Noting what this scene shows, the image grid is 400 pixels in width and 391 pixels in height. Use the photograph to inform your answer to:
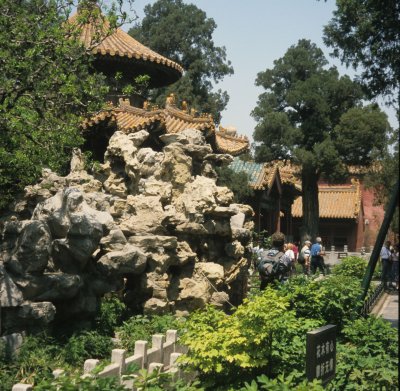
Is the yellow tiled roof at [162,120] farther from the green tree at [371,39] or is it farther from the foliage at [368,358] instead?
the foliage at [368,358]

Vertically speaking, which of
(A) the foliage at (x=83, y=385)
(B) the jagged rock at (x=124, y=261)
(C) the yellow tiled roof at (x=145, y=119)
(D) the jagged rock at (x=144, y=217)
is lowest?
(A) the foliage at (x=83, y=385)

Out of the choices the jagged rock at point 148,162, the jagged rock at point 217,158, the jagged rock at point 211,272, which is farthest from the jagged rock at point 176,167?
the jagged rock at point 211,272

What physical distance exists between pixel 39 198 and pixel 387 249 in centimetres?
1277

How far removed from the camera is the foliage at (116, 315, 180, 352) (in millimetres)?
7999

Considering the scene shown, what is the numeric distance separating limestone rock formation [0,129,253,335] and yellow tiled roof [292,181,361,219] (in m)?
27.1

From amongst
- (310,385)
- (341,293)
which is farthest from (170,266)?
(310,385)

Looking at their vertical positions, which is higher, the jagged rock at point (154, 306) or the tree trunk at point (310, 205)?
the tree trunk at point (310, 205)

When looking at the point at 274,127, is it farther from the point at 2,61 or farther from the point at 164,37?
the point at 2,61

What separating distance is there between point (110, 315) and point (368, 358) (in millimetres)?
3473

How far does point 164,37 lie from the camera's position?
34.0 meters

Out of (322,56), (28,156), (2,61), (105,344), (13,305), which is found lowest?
(105,344)

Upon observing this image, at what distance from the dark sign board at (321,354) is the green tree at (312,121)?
76.4 ft

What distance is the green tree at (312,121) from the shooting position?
92.9ft

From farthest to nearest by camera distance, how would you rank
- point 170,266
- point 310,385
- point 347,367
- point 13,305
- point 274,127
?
point 274,127 < point 170,266 < point 13,305 < point 347,367 < point 310,385
